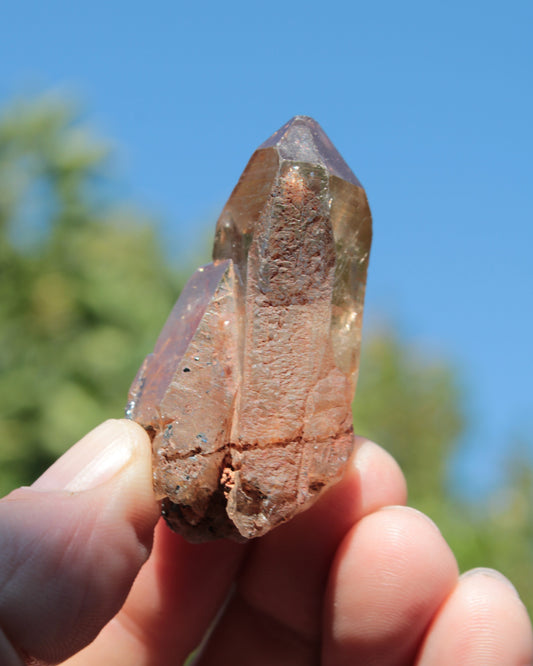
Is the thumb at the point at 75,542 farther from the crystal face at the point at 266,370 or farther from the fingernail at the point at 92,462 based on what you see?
the crystal face at the point at 266,370

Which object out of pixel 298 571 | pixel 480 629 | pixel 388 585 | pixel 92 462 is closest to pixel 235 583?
pixel 298 571

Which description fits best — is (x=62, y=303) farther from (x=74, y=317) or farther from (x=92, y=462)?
(x=92, y=462)

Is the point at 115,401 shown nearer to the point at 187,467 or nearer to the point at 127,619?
the point at 127,619

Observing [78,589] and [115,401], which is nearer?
[78,589]

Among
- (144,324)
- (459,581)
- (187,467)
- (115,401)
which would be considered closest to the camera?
(187,467)

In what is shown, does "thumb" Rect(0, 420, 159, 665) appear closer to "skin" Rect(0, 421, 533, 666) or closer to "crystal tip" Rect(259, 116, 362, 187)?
"skin" Rect(0, 421, 533, 666)

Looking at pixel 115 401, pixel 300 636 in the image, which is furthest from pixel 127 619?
pixel 115 401

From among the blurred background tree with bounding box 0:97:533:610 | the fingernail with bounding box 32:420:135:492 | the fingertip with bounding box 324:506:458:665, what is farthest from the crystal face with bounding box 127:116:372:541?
the blurred background tree with bounding box 0:97:533:610
